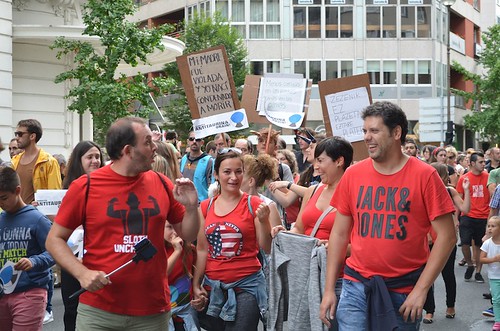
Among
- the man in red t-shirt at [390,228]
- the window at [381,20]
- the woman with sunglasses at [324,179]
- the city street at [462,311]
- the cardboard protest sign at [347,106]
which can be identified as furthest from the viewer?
the window at [381,20]

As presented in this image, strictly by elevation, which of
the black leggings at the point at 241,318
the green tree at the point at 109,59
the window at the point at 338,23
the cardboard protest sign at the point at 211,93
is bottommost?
the black leggings at the point at 241,318

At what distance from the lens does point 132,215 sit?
515cm

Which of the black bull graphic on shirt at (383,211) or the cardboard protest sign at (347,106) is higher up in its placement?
the cardboard protest sign at (347,106)

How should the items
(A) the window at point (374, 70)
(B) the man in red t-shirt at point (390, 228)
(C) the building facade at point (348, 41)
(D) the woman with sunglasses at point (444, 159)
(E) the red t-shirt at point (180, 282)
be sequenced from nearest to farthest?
1. (B) the man in red t-shirt at point (390, 228)
2. (E) the red t-shirt at point (180, 282)
3. (D) the woman with sunglasses at point (444, 159)
4. (C) the building facade at point (348, 41)
5. (A) the window at point (374, 70)

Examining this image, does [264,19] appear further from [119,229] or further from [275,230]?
[119,229]

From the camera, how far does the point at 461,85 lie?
6062 centimetres

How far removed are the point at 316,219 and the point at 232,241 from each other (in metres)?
0.65

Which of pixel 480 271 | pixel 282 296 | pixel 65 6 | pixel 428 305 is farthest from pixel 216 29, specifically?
pixel 282 296

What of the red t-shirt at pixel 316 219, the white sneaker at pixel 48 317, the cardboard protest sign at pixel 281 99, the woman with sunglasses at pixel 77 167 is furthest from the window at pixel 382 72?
the red t-shirt at pixel 316 219

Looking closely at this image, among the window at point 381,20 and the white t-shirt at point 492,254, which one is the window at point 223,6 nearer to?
the window at point 381,20

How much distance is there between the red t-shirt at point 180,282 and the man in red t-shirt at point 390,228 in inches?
50.2

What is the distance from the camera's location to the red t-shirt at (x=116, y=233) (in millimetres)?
5109

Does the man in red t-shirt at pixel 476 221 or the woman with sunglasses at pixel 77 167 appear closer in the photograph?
the woman with sunglasses at pixel 77 167

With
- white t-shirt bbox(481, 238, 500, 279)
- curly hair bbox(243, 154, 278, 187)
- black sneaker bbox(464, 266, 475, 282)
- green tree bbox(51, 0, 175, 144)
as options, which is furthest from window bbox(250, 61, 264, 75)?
curly hair bbox(243, 154, 278, 187)
